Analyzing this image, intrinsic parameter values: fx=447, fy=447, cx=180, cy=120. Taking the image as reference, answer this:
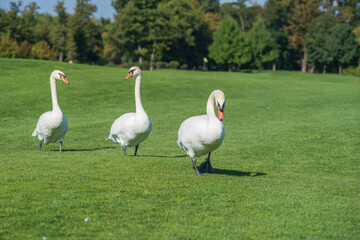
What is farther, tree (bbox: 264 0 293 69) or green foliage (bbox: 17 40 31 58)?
tree (bbox: 264 0 293 69)

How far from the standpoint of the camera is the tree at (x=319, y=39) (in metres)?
93.9

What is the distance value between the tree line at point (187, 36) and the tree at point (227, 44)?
203 millimetres

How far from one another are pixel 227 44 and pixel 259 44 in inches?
388

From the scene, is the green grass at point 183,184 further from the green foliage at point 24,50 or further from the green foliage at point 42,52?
the green foliage at point 42,52

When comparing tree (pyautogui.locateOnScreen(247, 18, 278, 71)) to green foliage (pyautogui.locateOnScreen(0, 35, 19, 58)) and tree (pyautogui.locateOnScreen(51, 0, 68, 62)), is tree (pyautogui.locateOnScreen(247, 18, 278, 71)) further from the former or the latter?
green foliage (pyautogui.locateOnScreen(0, 35, 19, 58))

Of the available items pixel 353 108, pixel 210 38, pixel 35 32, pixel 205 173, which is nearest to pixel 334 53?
pixel 210 38

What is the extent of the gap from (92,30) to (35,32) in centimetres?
1032

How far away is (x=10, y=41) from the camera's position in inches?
2655

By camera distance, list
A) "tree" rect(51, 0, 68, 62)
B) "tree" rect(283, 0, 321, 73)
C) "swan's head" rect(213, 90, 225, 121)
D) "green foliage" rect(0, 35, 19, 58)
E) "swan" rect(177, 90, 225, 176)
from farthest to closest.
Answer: "tree" rect(283, 0, 321, 73) < "tree" rect(51, 0, 68, 62) < "green foliage" rect(0, 35, 19, 58) < "swan" rect(177, 90, 225, 176) < "swan's head" rect(213, 90, 225, 121)

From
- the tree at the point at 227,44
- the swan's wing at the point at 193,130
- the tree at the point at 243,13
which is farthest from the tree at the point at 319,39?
the swan's wing at the point at 193,130

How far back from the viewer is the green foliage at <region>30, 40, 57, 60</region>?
236 ft

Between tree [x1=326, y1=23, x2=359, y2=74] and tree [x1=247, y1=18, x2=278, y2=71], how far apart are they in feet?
42.5

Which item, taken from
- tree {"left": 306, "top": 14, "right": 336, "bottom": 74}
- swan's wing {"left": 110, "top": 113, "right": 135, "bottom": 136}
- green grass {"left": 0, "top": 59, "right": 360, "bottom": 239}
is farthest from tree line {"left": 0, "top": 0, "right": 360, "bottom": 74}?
swan's wing {"left": 110, "top": 113, "right": 135, "bottom": 136}

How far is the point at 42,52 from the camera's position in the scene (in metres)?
73.6
